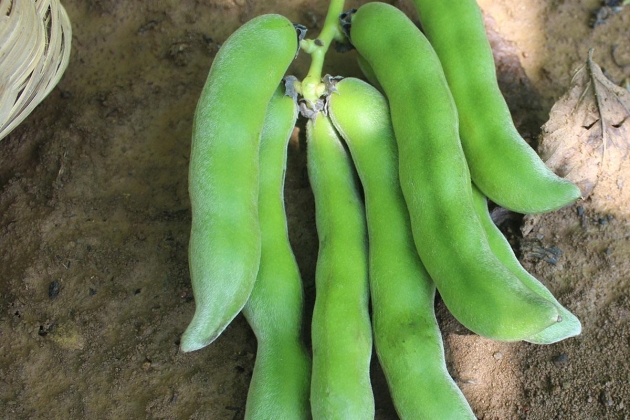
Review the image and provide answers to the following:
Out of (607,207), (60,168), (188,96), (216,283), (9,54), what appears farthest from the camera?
(188,96)

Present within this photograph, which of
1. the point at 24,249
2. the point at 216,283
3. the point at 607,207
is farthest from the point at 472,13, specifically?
the point at 24,249

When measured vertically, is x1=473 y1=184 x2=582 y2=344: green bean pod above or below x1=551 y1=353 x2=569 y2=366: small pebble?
above

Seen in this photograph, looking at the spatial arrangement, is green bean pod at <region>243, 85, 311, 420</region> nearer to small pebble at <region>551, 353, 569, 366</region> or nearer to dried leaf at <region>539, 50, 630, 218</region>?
small pebble at <region>551, 353, 569, 366</region>

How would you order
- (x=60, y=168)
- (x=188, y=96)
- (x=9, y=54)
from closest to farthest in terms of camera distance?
(x=9, y=54) < (x=60, y=168) < (x=188, y=96)

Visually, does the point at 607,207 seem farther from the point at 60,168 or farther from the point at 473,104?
the point at 60,168

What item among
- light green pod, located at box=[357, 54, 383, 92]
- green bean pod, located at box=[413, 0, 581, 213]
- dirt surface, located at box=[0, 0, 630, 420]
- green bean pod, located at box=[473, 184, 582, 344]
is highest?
green bean pod, located at box=[413, 0, 581, 213]

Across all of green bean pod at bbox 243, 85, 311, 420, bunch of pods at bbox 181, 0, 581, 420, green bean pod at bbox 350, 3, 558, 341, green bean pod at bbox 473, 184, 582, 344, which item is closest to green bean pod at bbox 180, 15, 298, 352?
bunch of pods at bbox 181, 0, 581, 420

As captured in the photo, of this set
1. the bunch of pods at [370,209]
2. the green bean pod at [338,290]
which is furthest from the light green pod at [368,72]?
the green bean pod at [338,290]
